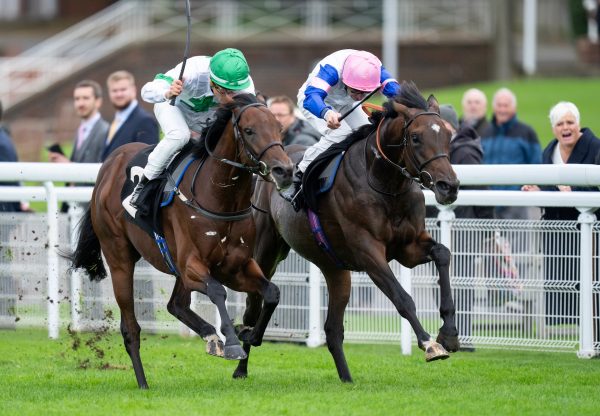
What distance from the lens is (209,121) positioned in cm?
732

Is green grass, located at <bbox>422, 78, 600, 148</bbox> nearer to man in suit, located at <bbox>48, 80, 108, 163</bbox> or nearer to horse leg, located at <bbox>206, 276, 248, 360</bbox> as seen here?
man in suit, located at <bbox>48, 80, 108, 163</bbox>

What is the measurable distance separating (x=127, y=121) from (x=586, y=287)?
14.0 ft

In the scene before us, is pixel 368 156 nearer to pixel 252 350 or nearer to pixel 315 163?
pixel 315 163

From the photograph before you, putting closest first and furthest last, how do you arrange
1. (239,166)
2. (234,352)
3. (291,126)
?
(234,352) < (239,166) < (291,126)

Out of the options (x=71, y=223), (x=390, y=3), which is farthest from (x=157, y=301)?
(x=390, y=3)

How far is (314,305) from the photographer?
30.1 ft

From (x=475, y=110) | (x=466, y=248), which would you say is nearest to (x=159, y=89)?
(x=466, y=248)

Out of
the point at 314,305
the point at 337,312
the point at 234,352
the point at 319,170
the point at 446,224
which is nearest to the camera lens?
the point at 234,352

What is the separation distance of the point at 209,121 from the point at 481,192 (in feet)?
7.67

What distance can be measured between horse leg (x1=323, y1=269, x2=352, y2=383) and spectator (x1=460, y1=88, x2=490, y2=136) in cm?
319

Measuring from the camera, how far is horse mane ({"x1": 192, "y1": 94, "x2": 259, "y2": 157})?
6.96m

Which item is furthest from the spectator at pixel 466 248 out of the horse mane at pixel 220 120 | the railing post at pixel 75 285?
the railing post at pixel 75 285

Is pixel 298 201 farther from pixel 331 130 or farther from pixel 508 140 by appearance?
pixel 508 140

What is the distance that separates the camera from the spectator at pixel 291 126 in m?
9.95
